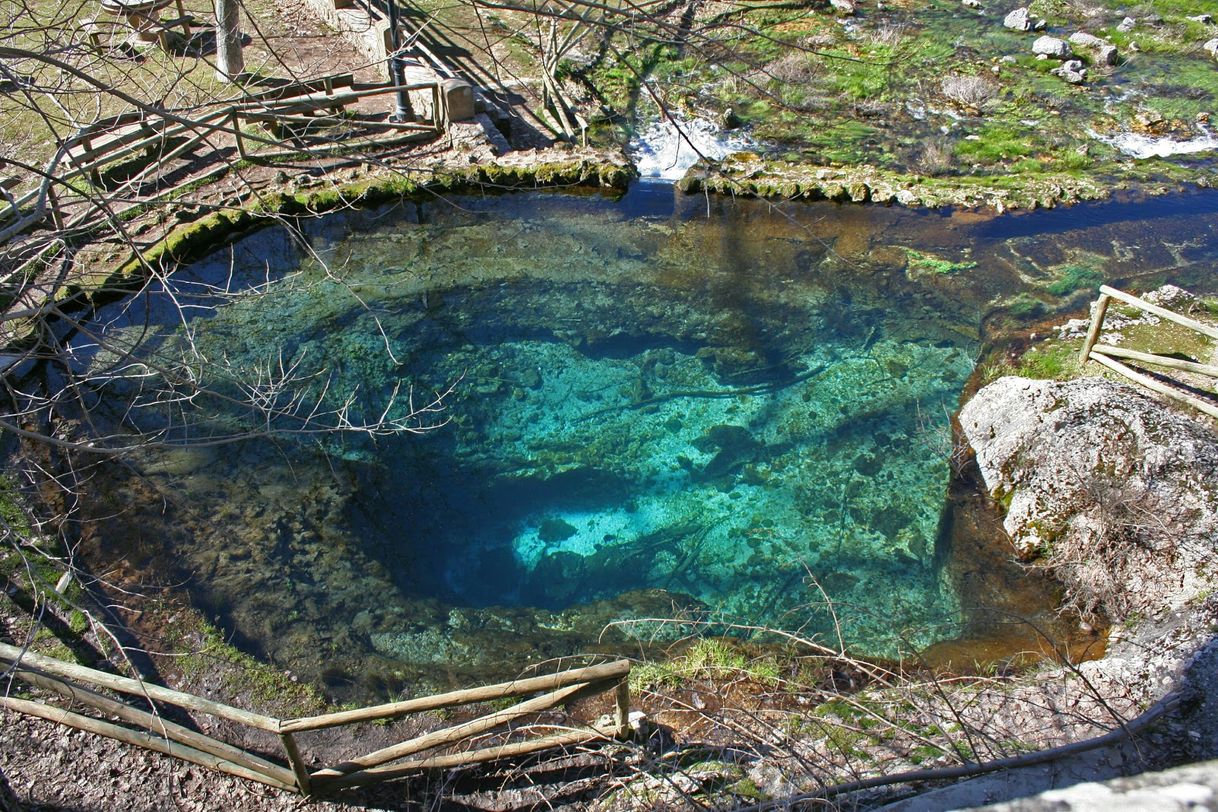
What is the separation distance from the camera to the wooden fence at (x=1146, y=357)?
6.85m

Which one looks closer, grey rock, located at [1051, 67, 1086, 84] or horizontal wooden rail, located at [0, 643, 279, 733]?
horizontal wooden rail, located at [0, 643, 279, 733]

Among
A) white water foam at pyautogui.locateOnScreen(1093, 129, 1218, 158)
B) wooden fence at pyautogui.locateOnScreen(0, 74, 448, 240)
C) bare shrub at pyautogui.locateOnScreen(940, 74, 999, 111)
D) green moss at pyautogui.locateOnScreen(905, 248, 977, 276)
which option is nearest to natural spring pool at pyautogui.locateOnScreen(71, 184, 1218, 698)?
green moss at pyautogui.locateOnScreen(905, 248, 977, 276)

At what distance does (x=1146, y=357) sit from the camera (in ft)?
24.2

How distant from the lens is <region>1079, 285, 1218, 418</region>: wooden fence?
6.85 meters

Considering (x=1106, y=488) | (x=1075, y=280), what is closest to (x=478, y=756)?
(x=1106, y=488)

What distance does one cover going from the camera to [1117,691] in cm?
511

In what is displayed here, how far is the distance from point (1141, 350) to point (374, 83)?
10850mm

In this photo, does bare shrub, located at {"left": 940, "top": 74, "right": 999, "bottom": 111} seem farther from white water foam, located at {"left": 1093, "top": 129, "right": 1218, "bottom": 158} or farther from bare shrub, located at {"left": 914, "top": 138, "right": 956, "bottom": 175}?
white water foam, located at {"left": 1093, "top": 129, "right": 1218, "bottom": 158}

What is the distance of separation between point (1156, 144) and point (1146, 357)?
264 inches

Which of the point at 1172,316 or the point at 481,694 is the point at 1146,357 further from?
the point at 481,694

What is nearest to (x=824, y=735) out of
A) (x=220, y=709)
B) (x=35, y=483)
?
(x=220, y=709)

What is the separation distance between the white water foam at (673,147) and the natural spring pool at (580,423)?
0.68 m

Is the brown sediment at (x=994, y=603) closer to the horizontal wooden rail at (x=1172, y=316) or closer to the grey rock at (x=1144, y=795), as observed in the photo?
the horizontal wooden rail at (x=1172, y=316)

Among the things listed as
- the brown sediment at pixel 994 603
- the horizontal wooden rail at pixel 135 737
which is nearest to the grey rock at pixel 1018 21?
the brown sediment at pixel 994 603
